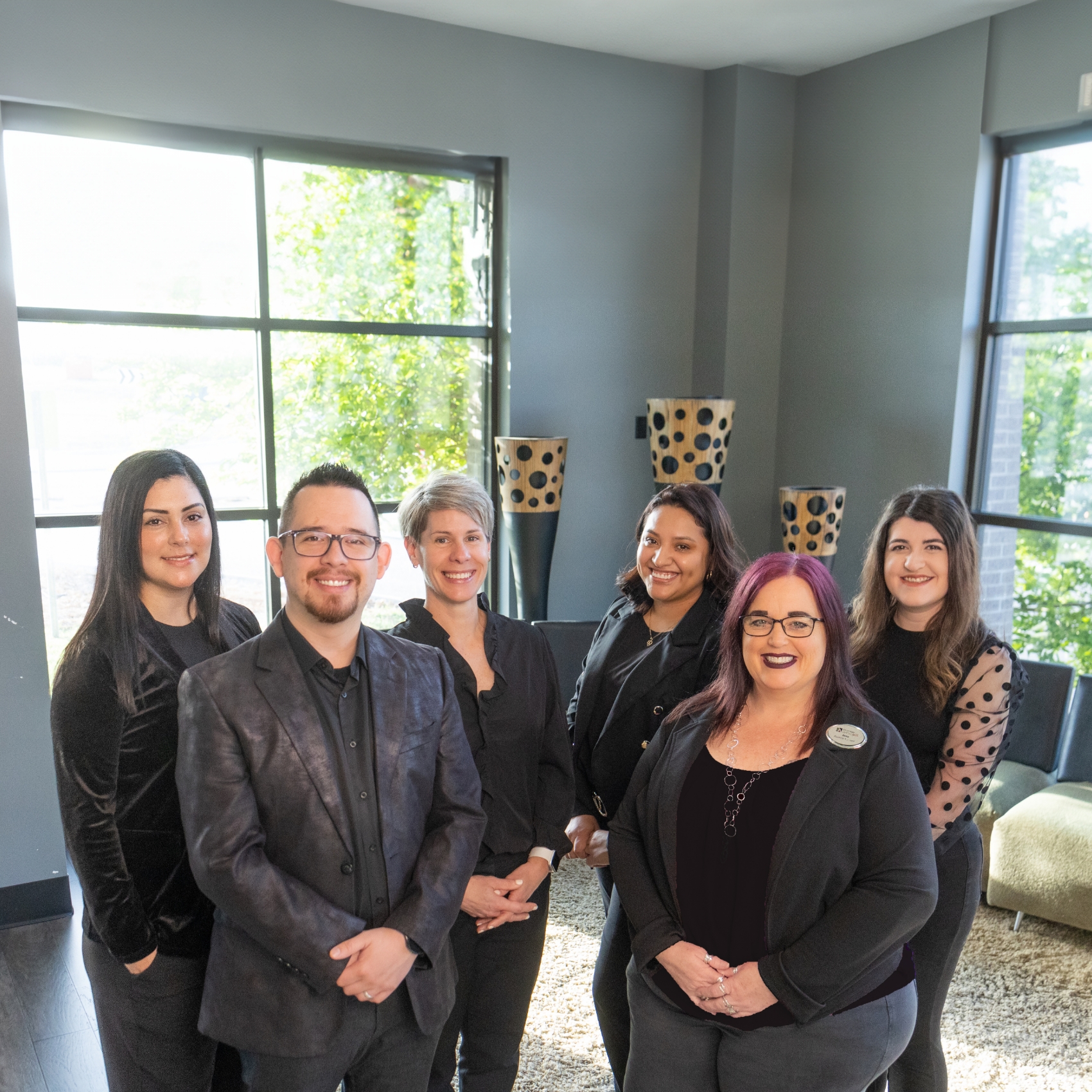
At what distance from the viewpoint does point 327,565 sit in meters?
1.55

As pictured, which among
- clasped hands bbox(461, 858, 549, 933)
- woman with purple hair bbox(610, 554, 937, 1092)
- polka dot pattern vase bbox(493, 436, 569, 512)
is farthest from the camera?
polka dot pattern vase bbox(493, 436, 569, 512)

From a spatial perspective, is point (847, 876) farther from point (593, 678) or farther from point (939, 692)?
point (593, 678)

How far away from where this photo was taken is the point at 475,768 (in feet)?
5.70

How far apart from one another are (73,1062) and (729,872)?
1973 millimetres

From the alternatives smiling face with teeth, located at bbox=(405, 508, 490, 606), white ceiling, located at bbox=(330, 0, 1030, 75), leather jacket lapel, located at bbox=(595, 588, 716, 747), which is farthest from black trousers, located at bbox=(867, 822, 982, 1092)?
white ceiling, located at bbox=(330, 0, 1030, 75)

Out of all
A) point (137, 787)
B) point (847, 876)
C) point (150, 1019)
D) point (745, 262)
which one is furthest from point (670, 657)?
point (745, 262)

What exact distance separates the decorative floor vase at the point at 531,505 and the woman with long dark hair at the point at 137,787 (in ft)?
7.00

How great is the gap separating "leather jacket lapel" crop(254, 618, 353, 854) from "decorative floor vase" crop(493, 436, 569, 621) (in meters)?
2.23

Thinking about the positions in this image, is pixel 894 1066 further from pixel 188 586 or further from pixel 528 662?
pixel 188 586

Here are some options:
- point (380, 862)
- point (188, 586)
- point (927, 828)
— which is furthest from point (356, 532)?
point (927, 828)

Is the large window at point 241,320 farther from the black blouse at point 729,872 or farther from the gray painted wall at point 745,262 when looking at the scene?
the black blouse at point 729,872

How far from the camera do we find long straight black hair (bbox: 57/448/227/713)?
Answer: 161cm

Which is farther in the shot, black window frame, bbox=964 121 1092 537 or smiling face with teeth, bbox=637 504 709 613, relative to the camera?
black window frame, bbox=964 121 1092 537

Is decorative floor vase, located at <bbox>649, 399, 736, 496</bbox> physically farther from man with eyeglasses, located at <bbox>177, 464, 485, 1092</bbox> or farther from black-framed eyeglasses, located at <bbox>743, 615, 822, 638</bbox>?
man with eyeglasses, located at <bbox>177, 464, 485, 1092</bbox>
